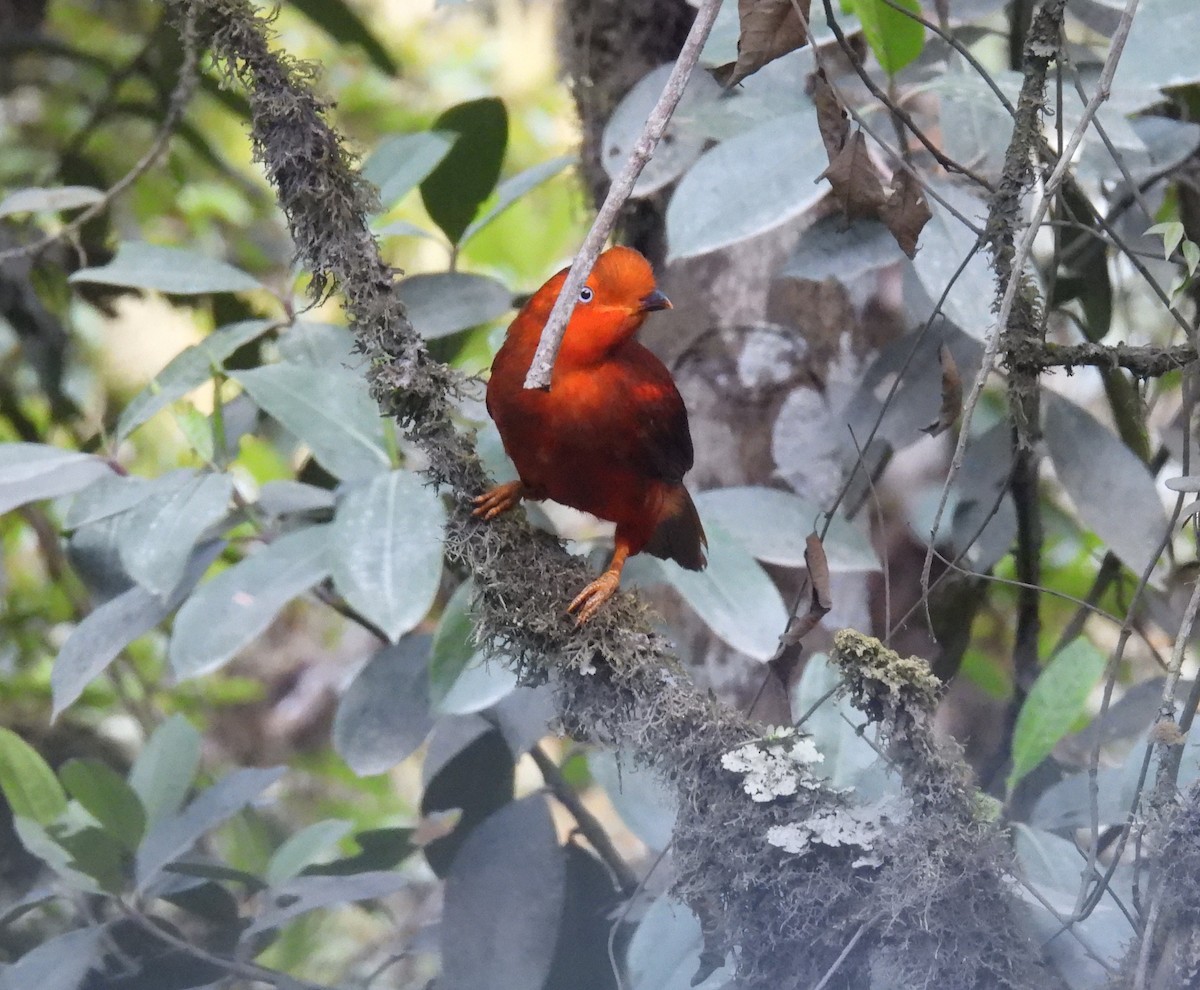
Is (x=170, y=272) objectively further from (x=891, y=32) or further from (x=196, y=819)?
(x=891, y=32)

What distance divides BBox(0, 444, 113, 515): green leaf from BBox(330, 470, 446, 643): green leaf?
1.67 ft

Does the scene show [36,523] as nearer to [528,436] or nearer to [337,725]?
[337,725]

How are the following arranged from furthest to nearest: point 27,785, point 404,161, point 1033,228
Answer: point 404,161
point 27,785
point 1033,228

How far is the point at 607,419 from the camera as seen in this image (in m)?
1.92

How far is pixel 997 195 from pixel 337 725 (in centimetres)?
131

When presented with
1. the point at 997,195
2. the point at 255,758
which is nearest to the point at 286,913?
the point at 997,195

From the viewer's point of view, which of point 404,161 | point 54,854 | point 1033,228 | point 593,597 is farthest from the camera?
point 404,161

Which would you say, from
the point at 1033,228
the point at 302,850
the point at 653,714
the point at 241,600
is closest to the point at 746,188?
the point at 1033,228

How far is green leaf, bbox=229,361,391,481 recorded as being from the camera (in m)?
1.87

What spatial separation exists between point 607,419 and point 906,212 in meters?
0.60

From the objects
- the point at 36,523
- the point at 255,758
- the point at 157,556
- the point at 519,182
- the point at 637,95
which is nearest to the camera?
the point at 157,556

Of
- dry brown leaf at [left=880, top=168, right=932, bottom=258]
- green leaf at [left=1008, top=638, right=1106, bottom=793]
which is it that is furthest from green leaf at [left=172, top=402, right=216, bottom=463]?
green leaf at [left=1008, top=638, right=1106, bottom=793]

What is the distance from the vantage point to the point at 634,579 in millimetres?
2031

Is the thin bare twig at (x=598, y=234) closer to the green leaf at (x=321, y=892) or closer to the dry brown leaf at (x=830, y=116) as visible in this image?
the dry brown leaf at (x=830, y=116)
